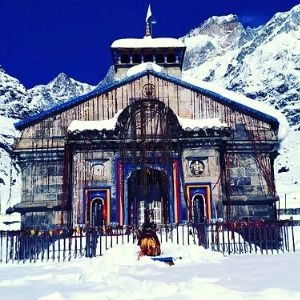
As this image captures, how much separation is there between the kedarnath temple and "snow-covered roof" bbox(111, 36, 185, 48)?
9399mm

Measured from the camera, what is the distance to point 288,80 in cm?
19138

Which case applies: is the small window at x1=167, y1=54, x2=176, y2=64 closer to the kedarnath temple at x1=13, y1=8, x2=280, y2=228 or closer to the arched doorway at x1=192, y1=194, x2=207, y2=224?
the kedarnath temple at x1=13, y1=8, x2=280, y2=228

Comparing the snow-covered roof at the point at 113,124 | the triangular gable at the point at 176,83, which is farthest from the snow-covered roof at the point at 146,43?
the snow-covered roof at the point at 113,124

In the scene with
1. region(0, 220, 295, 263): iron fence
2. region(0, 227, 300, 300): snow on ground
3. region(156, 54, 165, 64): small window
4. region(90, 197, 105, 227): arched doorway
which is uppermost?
region(156, 54, 165, 64): small window

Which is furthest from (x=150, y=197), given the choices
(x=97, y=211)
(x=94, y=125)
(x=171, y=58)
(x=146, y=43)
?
(x=146, y=43)

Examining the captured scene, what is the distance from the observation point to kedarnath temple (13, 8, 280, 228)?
2495 centimetres

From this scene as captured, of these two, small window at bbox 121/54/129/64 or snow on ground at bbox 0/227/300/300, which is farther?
small window at bbox 121/54/129/64

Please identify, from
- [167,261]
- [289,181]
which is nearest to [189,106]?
[167,261]

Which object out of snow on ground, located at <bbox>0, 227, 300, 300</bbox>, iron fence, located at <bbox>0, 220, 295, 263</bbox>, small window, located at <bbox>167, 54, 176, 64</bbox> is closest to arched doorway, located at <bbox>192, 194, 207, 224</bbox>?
iron fence, located at <bbox>0, 220, 295, 263</bbox>

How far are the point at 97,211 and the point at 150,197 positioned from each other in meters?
3.45

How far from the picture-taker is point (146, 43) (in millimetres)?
35438

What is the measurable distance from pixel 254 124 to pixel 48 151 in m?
11.1

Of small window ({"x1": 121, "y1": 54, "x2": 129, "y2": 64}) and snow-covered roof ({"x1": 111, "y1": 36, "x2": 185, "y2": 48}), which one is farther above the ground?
snow-covered roof ({"x1": 111, "y1": 36, "x2": 185, "y2": 48})

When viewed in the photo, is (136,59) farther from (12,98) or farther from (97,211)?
(12,98)
